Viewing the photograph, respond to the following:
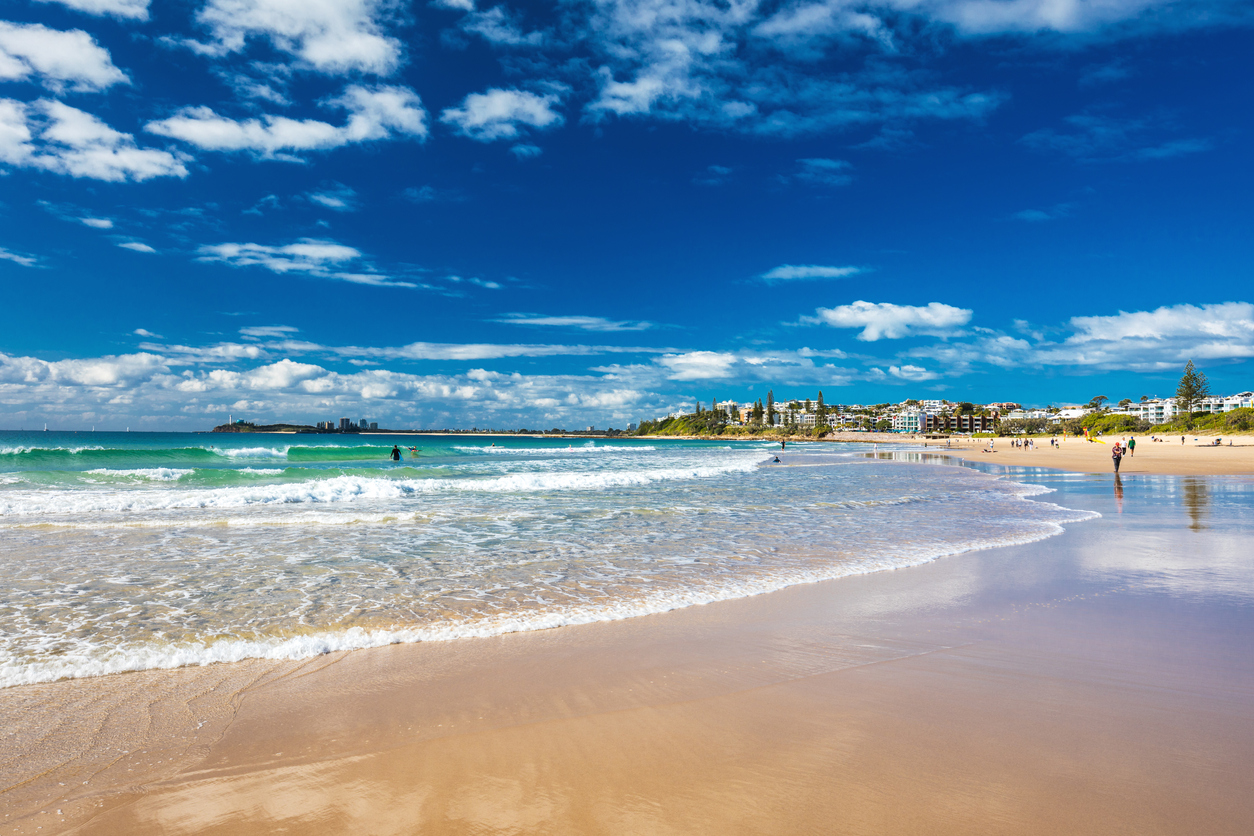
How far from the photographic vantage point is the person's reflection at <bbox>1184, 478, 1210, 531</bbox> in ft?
39.4

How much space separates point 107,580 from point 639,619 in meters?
6.89

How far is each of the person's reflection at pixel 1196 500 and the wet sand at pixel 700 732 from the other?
7899mm

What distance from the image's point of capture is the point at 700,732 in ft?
11.6

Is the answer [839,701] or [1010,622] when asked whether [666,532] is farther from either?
[839,701]

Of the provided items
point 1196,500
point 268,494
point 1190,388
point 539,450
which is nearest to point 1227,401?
point 1190,388

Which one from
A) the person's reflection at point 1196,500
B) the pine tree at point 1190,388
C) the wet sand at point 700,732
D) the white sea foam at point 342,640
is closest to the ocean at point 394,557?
the white sea foam at point 342,640

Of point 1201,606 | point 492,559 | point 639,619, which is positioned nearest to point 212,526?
point 492,559

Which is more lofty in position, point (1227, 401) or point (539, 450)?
point (1227, 401)

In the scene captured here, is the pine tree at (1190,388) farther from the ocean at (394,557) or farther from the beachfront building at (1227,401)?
the ocean at (394,557)

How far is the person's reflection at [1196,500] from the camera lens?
12009 mm

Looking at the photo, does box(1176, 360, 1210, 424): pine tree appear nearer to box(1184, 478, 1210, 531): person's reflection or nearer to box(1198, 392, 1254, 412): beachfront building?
box(1198, 392, 1254, 412): beachfront building

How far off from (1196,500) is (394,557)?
20.0 m

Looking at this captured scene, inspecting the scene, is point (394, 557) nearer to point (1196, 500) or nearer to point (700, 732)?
point (700, 732)

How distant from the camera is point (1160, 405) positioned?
491 feet
